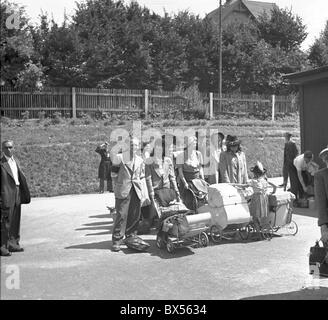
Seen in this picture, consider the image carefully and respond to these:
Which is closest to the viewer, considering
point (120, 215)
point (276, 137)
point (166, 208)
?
point (120, 215)

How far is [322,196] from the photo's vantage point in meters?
5.23

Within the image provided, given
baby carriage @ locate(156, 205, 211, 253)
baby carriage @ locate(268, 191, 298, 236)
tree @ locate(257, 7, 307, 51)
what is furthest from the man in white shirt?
tree @ locate(257, 7, 307, 51)

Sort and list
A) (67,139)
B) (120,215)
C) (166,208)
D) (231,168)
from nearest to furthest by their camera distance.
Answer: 1. (120,215)
2. (166,208)
3. (231,168)
4. (67,139)

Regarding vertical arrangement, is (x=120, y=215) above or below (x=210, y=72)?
below

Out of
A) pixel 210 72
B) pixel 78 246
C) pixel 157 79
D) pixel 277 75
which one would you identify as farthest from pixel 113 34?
pixel 78 246

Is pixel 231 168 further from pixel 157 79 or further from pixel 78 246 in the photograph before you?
pixel 157 79

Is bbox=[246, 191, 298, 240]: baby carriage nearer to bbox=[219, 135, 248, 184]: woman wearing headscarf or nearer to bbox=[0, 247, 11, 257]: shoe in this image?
bbox=[219, 135, 248, 184]: woman wearing headscarf

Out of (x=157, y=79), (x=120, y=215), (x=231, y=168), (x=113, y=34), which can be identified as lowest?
(x=120, y=215)

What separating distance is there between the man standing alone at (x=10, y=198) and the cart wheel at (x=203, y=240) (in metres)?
2.81

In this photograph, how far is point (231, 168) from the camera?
29.6 feet

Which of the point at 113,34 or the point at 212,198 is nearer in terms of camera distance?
the point at 212,198

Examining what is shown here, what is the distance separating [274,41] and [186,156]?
93.8 ft

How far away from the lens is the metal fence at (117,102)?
2312 centimetres

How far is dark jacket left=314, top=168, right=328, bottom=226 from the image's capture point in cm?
517
